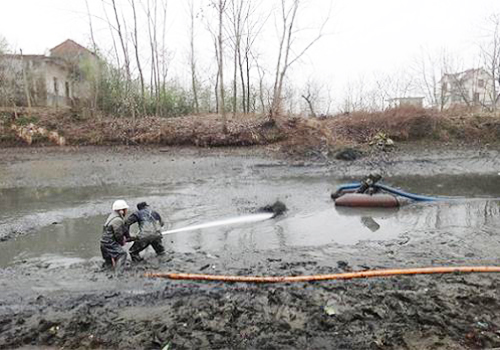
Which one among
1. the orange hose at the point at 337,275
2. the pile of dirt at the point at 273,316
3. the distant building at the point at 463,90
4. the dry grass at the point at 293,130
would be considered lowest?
the pile of dirt at the point at 273,316

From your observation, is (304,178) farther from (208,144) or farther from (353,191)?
(208,144)

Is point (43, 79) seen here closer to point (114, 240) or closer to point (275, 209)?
point (275, 209)

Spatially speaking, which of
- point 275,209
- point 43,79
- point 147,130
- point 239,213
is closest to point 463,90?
point 147,130

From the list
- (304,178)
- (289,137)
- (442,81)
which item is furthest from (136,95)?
(442,81)

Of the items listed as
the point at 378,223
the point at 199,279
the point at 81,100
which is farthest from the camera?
the point at 81,100

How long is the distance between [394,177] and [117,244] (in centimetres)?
1193


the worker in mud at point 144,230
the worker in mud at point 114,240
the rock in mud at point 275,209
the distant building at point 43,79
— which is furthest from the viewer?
the distant building at point 43,79

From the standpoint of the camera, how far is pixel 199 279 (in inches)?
230

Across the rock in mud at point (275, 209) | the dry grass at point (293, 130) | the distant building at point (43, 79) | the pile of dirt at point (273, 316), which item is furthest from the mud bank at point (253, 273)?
the distant building at point (43, 79)

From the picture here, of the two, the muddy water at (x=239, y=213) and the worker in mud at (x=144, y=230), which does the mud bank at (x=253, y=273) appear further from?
the worker in mud at (x=144, y=230)

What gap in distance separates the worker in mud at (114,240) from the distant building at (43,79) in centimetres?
2197

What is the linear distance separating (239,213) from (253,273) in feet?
13.6

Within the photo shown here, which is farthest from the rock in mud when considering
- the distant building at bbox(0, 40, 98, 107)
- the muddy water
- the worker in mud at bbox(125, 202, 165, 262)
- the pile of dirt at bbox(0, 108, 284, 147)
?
the distant building at bbox(0, 40, 98, 107)

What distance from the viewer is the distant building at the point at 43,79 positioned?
26.5 metres
